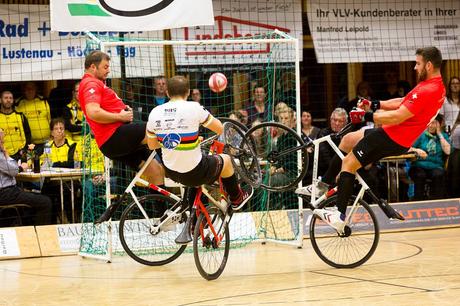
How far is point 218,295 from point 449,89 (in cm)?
802

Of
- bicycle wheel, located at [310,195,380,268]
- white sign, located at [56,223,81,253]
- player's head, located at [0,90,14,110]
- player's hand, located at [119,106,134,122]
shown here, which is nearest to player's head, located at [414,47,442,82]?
bicycle wheel, located at [310,195,380,268]

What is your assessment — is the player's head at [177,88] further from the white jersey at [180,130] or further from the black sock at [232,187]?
the black sock at [232,187]

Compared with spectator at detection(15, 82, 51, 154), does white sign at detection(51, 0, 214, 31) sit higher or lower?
higher

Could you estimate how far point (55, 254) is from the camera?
11578mm

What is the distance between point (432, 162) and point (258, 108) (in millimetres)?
2969

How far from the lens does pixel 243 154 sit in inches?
382

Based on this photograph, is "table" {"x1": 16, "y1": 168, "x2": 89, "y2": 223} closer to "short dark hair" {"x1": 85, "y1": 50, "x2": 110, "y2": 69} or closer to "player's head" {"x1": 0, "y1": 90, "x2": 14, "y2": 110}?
"player's head" {"x1": 0, "y1": 90, "x2": 14, "y2": 110}

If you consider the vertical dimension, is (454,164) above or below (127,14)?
below

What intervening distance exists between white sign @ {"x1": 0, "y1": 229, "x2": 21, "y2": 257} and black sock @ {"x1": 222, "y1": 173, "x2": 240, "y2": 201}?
3.37m

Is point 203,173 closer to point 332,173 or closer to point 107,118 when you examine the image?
point 107,118

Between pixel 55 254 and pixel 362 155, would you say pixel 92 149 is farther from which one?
pixel 362 155

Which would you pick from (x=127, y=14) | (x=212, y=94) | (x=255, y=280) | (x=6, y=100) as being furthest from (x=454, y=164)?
(x=6, y=100)

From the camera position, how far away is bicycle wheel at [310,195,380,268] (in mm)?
9867

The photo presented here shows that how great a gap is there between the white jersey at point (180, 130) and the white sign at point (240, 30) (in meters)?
4.93
